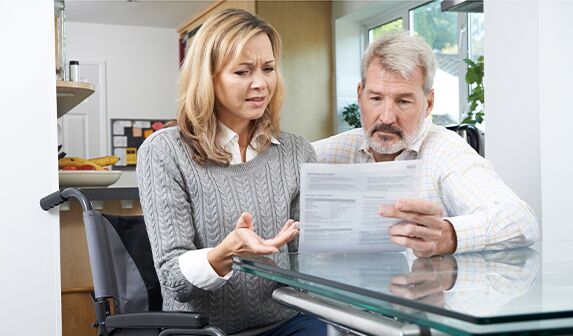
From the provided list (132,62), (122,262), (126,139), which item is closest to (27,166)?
(122,262)

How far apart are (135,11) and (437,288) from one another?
6.79 m

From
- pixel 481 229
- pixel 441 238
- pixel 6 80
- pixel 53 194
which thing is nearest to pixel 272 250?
pixel 441 238

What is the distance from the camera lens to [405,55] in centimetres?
204

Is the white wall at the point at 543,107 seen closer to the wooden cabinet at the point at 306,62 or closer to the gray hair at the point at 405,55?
the gray hair at the point at 405,55

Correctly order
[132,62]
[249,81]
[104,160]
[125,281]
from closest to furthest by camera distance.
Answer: [125,281], [249,81], [104,160], [132,62]

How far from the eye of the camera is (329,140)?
226 centimetres

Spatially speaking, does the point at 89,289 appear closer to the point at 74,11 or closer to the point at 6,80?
the point at 6,80

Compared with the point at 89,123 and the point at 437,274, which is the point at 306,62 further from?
the point at 437,274

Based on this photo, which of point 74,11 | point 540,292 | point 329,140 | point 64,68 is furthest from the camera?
point 74,11

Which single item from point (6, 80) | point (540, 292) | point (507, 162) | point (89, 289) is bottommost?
point (89, 289)

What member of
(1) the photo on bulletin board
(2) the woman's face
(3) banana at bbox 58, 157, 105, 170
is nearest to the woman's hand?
(2) the woman's face

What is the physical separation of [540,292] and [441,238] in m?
0.56

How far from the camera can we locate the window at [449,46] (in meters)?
4.81

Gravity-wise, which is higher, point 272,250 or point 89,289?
point 272,250
